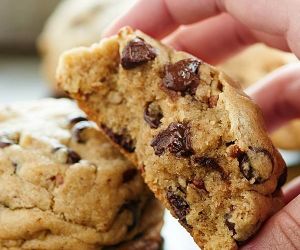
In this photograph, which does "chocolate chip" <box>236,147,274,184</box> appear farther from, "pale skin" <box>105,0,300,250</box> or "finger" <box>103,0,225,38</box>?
"finger" <box>103,0,225,38</box>

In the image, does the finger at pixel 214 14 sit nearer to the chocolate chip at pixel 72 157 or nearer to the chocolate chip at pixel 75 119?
the chocolate chip at pixel 75 119

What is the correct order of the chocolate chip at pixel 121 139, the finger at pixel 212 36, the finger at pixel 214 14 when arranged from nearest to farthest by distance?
1. the finger at pixel 214 14
2. the chocolate chip at pixel 121 139
3. the finger at pixel 212 36

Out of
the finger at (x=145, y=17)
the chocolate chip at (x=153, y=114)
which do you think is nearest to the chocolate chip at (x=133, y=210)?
the chocolate chip at (x=153, y=114)

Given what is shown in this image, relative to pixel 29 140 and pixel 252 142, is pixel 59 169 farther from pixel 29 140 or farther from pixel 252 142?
pixel 252 142

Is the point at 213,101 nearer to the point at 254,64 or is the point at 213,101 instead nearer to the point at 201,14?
the point at 201,14

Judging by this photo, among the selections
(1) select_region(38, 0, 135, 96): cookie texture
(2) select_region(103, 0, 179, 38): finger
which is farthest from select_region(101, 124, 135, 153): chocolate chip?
(1) select_region(38, 0, 135, 96): cookie texture

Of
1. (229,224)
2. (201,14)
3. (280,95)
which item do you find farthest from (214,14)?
(229,224)

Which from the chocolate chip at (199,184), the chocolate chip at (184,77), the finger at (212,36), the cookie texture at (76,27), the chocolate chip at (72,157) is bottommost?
the cookie texture at (76,27)
